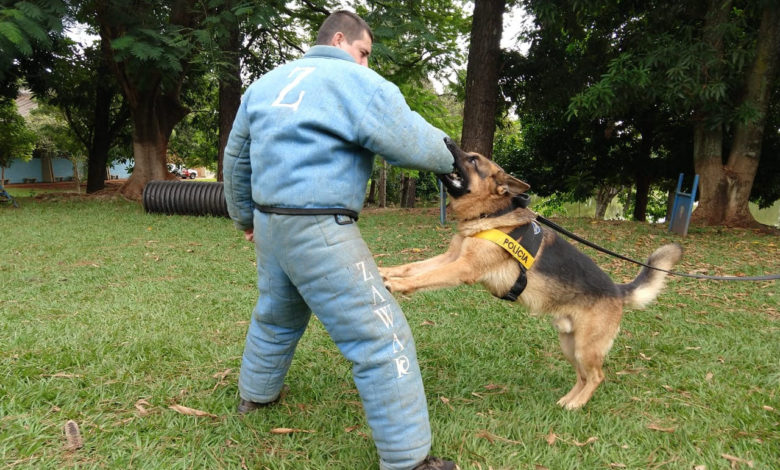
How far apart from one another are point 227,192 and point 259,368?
1105mm

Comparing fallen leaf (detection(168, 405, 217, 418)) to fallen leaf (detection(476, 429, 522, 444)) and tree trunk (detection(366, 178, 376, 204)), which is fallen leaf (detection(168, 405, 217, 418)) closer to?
fallen leaf (detection(476, 429, 522, 444))

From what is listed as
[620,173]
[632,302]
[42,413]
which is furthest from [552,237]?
[620,173]

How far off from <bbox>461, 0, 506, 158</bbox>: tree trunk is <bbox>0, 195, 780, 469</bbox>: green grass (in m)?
6.18

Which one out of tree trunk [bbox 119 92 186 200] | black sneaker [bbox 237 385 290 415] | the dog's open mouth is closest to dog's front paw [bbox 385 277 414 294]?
the dog's open mouth

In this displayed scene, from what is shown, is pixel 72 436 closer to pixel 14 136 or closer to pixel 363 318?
pixel 363 318

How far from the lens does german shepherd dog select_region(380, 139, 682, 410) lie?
3.23 meters

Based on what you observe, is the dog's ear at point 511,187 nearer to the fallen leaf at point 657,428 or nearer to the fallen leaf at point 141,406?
the fallen leaf at point 657,428

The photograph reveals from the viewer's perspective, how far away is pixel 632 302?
12.1 feet

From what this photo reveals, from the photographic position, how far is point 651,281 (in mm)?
3727

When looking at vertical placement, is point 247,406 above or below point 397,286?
below

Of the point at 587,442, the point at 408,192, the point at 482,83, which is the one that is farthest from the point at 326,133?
the point at 408,192

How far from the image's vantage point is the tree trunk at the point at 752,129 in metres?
10.2

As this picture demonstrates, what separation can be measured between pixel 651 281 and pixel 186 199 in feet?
37.5

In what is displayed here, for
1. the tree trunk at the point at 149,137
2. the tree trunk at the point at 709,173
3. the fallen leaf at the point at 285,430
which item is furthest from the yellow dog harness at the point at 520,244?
the tree trunk at the point at 149,137
